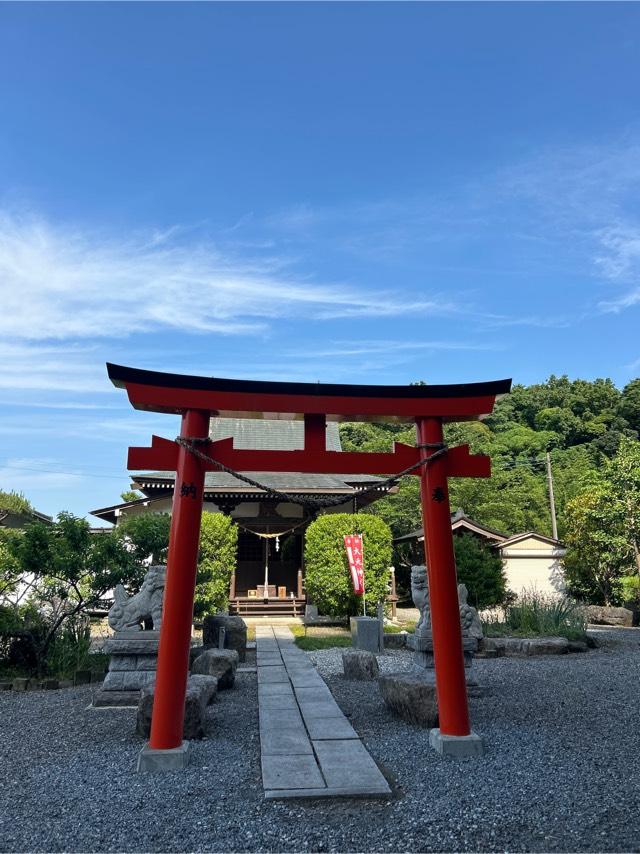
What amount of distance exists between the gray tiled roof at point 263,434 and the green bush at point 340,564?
16.7 feet

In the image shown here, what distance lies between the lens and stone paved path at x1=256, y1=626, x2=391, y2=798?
11.9ft

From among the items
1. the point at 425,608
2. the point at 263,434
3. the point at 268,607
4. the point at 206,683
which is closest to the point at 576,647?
the point at 425,608

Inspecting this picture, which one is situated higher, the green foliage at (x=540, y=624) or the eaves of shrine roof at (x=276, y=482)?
the eaves of shrine roof at (x=276, y=482)

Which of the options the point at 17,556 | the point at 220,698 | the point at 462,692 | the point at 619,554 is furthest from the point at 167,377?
the point at 619,554

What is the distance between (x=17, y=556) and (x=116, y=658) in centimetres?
262

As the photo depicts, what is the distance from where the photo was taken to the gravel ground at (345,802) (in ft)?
9.80

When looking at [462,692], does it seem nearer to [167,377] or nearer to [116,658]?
[167,377]

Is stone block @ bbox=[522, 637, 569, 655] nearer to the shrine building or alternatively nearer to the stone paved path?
the stone paved path

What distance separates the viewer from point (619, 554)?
1644 centimetres

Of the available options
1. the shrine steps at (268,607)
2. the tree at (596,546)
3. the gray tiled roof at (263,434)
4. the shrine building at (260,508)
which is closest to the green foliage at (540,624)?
the shrine building at (260,508)

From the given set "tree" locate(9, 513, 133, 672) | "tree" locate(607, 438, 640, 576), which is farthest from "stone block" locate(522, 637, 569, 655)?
"tree" locate(607, 438, 640, 576)

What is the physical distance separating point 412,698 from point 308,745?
3.80 ft

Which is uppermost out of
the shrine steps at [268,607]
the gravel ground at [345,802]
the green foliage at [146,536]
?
the green foliage at [146,536]

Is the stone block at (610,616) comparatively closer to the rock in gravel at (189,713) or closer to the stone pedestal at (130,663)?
the stone pedestal at (130,663)
